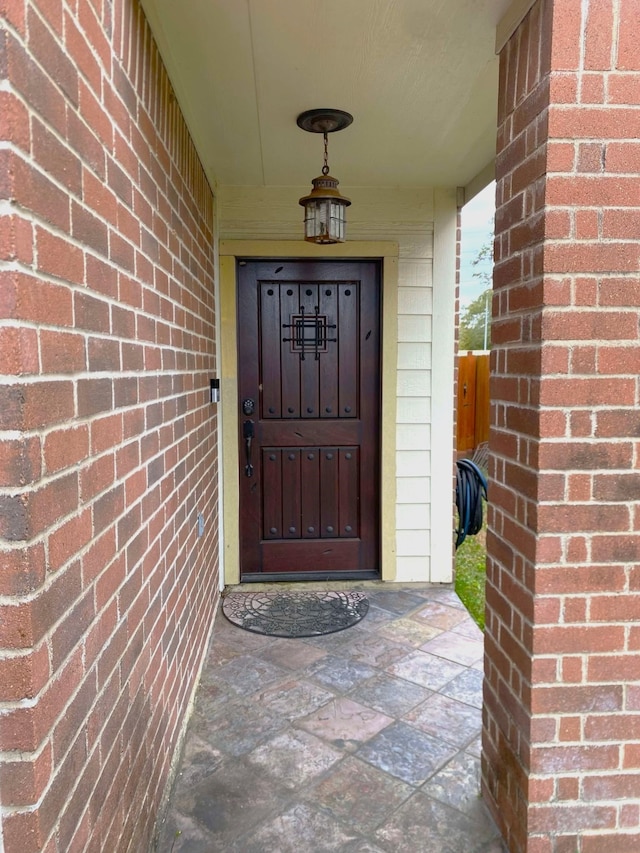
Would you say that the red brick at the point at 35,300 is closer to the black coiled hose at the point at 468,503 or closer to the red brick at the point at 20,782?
the red brick at the point at 20,782

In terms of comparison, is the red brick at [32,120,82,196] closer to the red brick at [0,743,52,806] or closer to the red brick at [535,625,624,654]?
the red brick at [0,743,52,806]

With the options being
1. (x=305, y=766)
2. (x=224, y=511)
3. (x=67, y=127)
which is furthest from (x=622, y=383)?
(x=224, y=511)

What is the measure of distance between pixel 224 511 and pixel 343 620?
3.28 ft

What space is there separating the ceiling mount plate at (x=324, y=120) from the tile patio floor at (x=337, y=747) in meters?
2.46

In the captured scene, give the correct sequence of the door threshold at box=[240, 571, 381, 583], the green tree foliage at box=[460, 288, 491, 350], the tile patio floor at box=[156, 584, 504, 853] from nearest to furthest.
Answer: the tile patio floor at box=[156, 584, 504, 853], the door threshold at box=[240, 571, 381, 583], the green tree foliage at box=[460, 288, 491, 350]

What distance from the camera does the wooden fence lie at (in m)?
7.49

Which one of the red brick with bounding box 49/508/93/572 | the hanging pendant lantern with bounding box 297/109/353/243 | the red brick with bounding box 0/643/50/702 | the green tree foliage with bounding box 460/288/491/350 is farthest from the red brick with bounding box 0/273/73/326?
the green tree foliage with bounding box 460/288/491/350

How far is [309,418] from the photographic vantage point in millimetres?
3643

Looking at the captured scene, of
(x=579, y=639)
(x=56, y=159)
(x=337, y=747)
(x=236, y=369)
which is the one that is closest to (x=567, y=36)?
(x=56, y=159)

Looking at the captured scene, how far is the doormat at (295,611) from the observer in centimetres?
308

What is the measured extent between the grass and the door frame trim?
0.56 meters

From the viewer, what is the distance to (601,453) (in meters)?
1.46

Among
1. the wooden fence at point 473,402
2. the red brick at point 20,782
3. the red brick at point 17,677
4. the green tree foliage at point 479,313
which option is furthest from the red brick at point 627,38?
the green tree foliage at point 479,313

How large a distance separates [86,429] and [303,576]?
9.12ft
